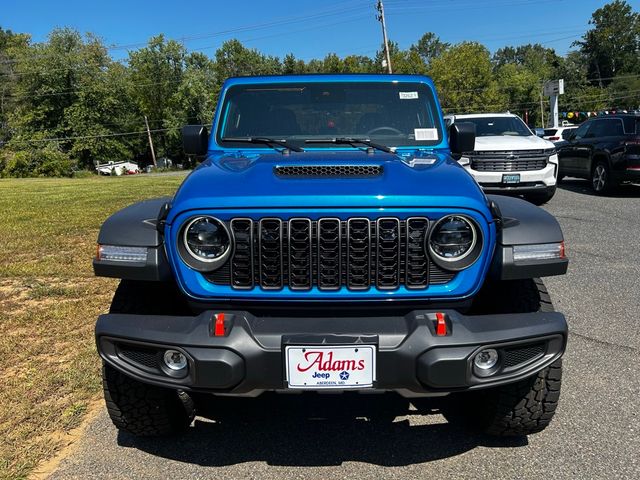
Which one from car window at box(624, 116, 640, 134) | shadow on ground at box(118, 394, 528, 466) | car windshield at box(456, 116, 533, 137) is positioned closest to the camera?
shadow on ground at box(118, 394, 528, 466)

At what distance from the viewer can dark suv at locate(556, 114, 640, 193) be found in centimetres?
1115

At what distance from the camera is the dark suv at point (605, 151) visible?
439 inches

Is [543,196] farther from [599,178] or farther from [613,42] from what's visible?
[613,42]

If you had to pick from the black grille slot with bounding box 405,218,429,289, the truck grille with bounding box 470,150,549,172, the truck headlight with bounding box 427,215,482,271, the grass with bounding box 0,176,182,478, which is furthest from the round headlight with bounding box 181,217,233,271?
the truck grille with bounding box 470,150,549,172

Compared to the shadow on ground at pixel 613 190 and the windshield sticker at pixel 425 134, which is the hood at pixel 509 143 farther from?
the windshield sticker at pixel 425 134

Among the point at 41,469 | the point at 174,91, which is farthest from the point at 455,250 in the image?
the point at 174,91

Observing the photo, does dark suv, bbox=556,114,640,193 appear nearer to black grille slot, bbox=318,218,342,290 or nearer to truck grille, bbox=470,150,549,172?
truck grille, bbox=470,150,549,172

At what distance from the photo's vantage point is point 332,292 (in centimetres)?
243

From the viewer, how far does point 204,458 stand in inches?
110

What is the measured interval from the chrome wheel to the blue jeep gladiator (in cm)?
1053

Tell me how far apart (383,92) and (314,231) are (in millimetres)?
1811

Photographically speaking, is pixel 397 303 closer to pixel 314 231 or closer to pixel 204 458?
pixel 314 231

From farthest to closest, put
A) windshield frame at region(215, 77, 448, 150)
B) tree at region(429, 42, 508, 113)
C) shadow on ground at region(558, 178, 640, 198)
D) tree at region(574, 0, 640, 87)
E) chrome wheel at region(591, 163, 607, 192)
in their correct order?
tree at region(574, 0, 640, 87), tree at region(429, 42, 508, 113), shadow on ground at region(558, 178, 640, 198), chrome wheel at region(591, 163, 607, 192), windshield frame at region(215, 77, 448, 150)

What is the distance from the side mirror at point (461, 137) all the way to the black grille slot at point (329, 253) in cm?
179
